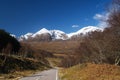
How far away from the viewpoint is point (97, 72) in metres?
21.7

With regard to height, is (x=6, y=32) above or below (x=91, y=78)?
above

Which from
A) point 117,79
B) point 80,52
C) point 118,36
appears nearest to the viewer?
point 117,79

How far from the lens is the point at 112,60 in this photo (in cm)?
4931

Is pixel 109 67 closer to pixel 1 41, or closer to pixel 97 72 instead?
pixel 97 72

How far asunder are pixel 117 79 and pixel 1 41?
226 ft

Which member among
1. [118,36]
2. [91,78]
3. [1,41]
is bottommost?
[91,78]

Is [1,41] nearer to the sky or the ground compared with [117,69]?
nearer to the sky

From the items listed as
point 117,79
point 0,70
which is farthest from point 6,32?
point 117,79

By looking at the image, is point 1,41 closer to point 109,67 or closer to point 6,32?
point 6,32

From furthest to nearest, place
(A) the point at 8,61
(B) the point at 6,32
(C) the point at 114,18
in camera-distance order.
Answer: (B) the point at 6,32 → (A) the point at 8,61 → (C) the point at 114,18

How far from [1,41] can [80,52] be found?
28.5 meters

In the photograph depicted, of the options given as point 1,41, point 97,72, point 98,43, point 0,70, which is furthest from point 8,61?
point 97,72

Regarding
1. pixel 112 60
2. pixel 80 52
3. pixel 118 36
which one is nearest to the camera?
pixel 118 36

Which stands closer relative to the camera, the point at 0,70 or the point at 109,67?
the point at 109,67
